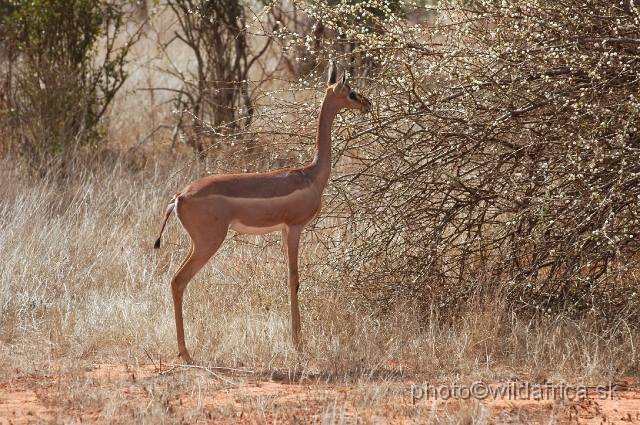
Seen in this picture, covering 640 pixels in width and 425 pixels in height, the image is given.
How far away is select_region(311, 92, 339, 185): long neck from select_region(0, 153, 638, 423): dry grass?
0.93 m

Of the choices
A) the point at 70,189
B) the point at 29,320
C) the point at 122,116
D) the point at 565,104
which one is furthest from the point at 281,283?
the point at 122,116

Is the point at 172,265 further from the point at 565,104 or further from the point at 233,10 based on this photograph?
the point at 233,10

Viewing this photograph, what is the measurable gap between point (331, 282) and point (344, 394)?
150cm

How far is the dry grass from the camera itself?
4.33 m

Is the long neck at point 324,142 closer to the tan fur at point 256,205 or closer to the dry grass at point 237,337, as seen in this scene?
the tan fur at point 256,205

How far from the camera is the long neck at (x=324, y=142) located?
206 inches

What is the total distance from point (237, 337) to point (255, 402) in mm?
1025

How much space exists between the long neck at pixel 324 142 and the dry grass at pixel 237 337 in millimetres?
935

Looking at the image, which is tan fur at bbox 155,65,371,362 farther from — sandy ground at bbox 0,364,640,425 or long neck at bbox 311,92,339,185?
sandy ground at bbox 0,364,640,425

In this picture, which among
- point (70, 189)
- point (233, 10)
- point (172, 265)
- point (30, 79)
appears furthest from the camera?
point (233, 10)

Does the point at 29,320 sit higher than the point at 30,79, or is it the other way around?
the point at 30,79

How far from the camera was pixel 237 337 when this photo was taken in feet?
17.1

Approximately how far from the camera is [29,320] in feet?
18.8

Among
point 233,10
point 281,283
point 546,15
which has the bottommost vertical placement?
point 281,283
